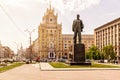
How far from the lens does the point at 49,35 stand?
197625 millimetres

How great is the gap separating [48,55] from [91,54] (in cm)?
6808

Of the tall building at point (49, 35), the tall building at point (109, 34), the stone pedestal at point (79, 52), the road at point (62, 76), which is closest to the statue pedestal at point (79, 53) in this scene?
the stone pedestal at point (79, 52)

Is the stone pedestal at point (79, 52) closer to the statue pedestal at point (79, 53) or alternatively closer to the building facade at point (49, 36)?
the statue pedestal at point (79, 53)

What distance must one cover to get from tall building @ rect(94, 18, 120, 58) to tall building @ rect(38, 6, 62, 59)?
122 feet

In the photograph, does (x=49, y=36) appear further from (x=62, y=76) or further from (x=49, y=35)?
(x=62, y=76)

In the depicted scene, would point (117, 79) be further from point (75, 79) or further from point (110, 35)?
point (110, 35)

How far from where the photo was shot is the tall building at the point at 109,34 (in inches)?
4936

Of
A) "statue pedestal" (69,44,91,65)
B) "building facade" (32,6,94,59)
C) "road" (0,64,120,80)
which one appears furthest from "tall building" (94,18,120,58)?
"road" (0,64,120,80)

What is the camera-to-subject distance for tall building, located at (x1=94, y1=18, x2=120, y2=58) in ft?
411

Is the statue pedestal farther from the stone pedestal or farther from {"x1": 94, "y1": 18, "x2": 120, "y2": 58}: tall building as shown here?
{"x1": 94, "y1": 18, "x2": 120, "y2": 58}: tall building

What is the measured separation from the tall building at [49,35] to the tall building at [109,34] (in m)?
37.1

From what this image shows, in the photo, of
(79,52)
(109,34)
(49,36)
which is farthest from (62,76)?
(49,36)

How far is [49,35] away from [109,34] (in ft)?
216

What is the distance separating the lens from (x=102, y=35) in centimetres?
15112
